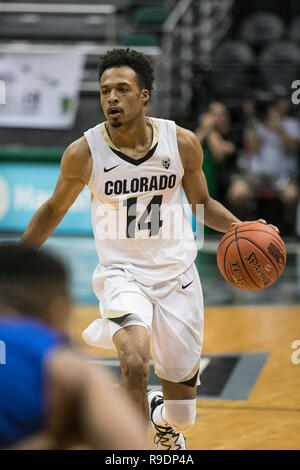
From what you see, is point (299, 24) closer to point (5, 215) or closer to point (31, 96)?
point (31, 96)

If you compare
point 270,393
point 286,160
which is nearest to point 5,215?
point 286,160

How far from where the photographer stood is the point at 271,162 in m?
12.3

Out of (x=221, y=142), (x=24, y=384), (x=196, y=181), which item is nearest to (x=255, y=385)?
(x=196, y=181)

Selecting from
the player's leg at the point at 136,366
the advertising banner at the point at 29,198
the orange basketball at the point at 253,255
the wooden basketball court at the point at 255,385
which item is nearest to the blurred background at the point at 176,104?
the advertising banner at the point at 29,198

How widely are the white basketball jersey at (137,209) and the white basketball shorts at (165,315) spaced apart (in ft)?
0.18

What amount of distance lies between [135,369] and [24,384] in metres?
1.98

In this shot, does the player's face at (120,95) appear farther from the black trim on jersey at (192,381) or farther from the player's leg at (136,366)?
the black trim on jersey at (192,381)

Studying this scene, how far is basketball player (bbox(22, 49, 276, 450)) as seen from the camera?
396 cm

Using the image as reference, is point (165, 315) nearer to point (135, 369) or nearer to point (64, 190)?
point (135, 369)

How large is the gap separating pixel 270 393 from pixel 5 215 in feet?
25.5

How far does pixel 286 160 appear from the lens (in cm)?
1233

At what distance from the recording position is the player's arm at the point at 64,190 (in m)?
4.00

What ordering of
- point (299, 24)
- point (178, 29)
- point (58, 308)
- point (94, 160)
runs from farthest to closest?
point (299, 24), point (178, 29), point (94, 160), point (58, 308)

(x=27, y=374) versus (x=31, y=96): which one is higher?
(x=27, y=374)
